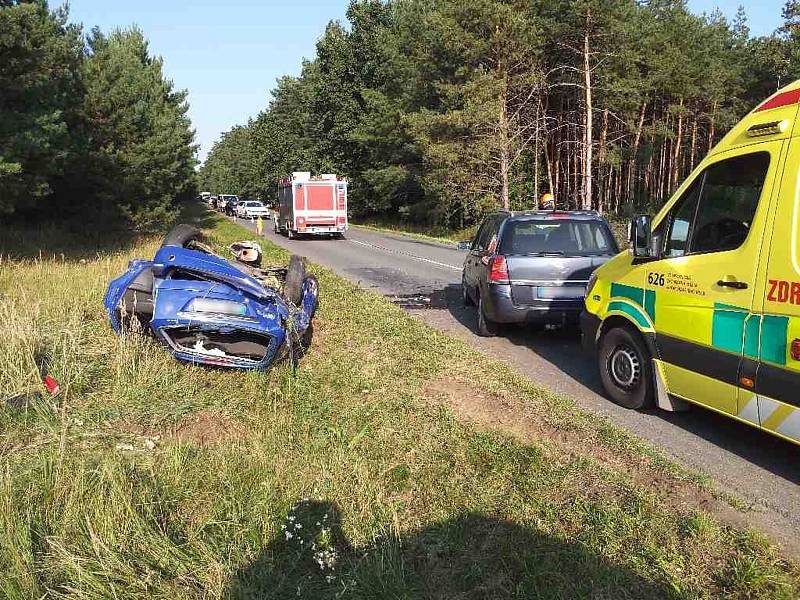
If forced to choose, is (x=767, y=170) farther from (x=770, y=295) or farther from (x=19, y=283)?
(x=19, y=283)

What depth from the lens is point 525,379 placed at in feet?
21.7

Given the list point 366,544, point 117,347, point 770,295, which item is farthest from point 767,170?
point 117,347

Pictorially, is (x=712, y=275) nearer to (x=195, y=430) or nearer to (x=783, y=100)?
(x=783, y=100)

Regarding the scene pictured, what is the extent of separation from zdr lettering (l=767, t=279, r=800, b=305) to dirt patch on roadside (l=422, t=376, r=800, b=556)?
1319 millimetres

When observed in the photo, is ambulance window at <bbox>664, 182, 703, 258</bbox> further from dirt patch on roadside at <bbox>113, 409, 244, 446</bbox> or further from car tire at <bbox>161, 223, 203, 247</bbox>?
car tire at <bbox>161, 223, 203, 247</bbox>

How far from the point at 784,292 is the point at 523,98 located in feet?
105

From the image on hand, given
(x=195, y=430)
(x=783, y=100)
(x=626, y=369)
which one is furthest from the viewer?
(x=626, y=369)

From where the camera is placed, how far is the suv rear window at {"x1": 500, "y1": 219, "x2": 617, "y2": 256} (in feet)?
26.8

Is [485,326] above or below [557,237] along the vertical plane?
below

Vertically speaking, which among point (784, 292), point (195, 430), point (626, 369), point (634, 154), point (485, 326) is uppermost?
point (634, 154)

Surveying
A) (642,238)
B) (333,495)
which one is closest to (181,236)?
(333,495)

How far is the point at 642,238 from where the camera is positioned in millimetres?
5297

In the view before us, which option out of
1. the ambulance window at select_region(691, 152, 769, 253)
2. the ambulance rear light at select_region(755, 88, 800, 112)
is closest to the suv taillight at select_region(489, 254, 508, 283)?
the ambulance window at select_region(691, 152, 769, 253)

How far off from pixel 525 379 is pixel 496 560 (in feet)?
11.4
